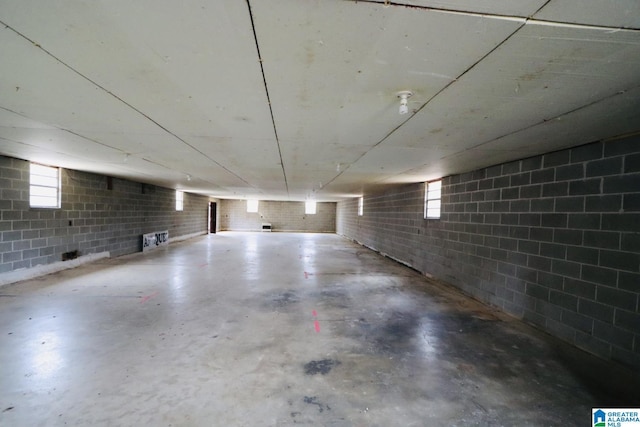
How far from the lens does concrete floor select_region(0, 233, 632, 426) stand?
183 cm

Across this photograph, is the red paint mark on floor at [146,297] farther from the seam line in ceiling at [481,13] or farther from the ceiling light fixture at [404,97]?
the seam line in ceiling at [481,13]

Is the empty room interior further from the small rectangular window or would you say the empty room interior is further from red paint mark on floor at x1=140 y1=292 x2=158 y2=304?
the small rectangular window

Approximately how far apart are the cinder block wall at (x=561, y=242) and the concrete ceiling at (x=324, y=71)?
432mm

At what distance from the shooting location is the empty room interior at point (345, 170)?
1282 mm

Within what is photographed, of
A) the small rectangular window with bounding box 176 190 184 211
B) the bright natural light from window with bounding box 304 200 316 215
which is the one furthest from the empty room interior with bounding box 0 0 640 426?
the bright natural light from window with bounding box 304 200 316 215

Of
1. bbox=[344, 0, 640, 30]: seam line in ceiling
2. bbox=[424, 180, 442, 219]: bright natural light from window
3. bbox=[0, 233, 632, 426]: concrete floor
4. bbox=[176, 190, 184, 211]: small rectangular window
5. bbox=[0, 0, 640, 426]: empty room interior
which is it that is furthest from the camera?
bbox=[176, 190, 184, 211]: small rectangular window

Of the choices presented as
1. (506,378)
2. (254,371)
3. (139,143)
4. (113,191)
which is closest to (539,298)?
(506,378)

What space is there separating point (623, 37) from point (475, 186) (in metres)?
3.61

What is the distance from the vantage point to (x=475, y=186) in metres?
4.57

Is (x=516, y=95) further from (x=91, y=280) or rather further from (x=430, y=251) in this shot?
(x=91, y=280)

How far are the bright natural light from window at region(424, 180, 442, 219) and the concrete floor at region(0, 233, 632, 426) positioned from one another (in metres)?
1.98

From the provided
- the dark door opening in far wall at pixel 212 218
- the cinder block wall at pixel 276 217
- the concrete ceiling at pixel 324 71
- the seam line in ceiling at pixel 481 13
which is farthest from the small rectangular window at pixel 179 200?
the seam line in ceiling at pixel 481 13

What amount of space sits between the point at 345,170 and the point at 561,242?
10.5ft

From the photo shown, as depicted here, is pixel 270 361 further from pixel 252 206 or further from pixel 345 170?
pixel 252 206
